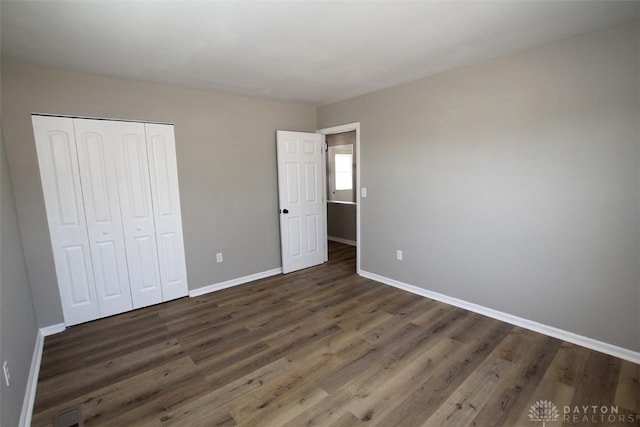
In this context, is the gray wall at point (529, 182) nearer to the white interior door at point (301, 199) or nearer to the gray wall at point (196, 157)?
the white interior door at point (301, 199)

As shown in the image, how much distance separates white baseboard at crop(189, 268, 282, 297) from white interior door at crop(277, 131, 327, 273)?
0.20 meters

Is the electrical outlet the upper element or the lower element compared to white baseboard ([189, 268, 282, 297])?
upper

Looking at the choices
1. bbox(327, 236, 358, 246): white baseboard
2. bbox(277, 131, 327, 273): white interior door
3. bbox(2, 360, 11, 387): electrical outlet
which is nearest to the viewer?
bbox(2, 360, 11, 387): electrical outlet

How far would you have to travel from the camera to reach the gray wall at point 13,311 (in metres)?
1.62

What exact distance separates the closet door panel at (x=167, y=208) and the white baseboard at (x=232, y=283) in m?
0.15

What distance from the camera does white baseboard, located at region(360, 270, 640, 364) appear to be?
2256mm

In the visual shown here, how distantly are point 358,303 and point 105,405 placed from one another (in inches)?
90.7

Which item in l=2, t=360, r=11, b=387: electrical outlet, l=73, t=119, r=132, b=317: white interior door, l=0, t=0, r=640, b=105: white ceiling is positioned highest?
l=0, t=0, r=640, b=105: white ceiling

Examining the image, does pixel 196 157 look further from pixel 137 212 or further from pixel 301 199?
pixel 301 199

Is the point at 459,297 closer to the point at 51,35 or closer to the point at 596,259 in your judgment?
the point at 596,259

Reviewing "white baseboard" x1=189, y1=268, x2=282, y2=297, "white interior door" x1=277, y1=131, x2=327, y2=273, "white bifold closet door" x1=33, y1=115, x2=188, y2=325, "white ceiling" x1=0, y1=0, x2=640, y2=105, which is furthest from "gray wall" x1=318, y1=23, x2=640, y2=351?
"white bifold closet door" x1=33, y1=115, x2=188, y2=325

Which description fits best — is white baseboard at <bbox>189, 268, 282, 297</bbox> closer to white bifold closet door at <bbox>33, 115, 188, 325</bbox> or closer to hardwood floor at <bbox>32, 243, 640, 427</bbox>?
white bifold closet door at <bbox>33, 115, 188, 325</bbox>

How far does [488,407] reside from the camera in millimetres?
1836

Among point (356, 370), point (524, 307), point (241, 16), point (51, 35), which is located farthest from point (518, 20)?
point (51, 35)
